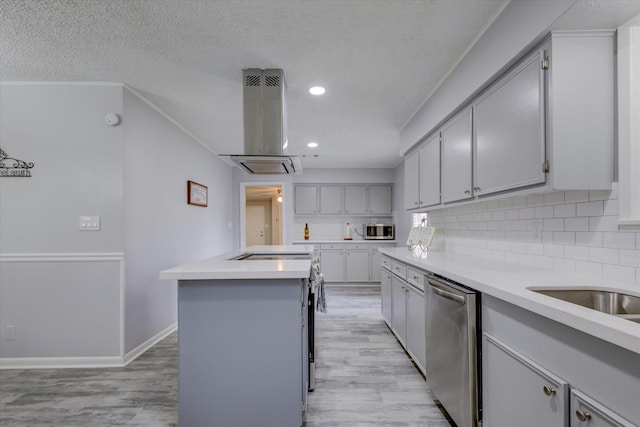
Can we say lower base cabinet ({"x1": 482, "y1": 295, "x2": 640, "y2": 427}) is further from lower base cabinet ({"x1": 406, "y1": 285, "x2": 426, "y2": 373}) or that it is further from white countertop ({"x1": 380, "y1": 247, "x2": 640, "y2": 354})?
lower base cabinet ({"x1": 406, "y1": 285, "x2": 426, "y2": 373})

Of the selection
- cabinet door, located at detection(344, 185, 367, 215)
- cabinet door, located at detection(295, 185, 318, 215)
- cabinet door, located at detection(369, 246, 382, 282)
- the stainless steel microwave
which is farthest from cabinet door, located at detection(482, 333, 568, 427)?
cabinet door, located at detection(295, 185, 318, 215)

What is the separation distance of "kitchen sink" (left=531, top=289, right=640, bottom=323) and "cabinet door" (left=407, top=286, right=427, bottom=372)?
0.97 metres

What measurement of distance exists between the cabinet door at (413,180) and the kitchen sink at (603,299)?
6.77 feet

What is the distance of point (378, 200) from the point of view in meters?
6.41

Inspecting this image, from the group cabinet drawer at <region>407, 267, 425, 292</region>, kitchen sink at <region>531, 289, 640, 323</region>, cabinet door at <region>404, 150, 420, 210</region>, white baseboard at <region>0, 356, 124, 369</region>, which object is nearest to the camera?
kitchen sink at <region>531, 289, 640, 323</region>

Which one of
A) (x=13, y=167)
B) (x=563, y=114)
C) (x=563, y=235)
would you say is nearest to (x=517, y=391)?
(x=563, y=235)

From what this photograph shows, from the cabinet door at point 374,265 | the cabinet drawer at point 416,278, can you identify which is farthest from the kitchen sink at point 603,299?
the cabinet door at point 374,265

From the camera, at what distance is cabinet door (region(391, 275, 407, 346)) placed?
2.76 meters

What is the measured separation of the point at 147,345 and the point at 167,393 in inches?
39.8

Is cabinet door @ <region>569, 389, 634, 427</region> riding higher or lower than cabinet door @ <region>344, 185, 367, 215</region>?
lower

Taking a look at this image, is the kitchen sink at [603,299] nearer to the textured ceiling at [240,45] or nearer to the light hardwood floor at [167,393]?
the light hardwood floor at [167,393]

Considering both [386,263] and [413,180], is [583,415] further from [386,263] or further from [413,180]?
[413,180]

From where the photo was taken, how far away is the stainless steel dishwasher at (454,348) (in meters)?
1.53

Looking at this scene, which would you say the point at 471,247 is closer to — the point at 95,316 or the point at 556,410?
the point at 556,410
